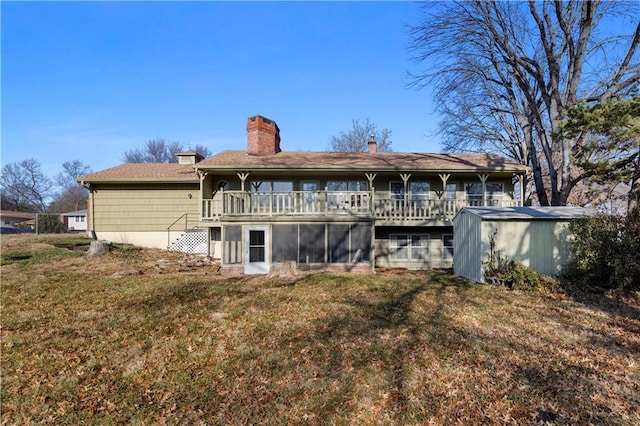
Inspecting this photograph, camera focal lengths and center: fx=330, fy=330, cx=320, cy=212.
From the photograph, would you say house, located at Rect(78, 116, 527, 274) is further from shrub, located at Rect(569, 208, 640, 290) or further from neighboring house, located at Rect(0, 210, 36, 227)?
neighboring house, located at Rect(0, 210, 36, 227)

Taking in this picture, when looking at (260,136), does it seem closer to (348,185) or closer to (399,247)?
(348,185)

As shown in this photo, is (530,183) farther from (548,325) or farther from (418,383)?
(418,383)

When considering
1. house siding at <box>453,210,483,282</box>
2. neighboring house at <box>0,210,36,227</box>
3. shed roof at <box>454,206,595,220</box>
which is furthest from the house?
neighboring house at <box>0,210,36,227</box>

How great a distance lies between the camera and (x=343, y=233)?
1373cm

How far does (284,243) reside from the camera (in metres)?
13.7

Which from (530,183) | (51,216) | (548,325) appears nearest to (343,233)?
(548,325)

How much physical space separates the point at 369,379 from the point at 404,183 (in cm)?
1235

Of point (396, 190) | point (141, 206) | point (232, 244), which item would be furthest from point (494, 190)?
point (141, 206)

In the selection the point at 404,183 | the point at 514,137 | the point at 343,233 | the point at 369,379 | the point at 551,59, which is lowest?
the point at 369,379

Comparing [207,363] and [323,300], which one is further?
[323,300]

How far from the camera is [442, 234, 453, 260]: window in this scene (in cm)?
1669

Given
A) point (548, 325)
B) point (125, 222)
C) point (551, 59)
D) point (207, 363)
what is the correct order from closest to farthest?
point (207, 363), point (548, 325), point (551, 59), point (125, 222)

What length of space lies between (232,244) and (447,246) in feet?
34.6

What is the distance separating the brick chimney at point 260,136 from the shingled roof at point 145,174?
3.72 m
